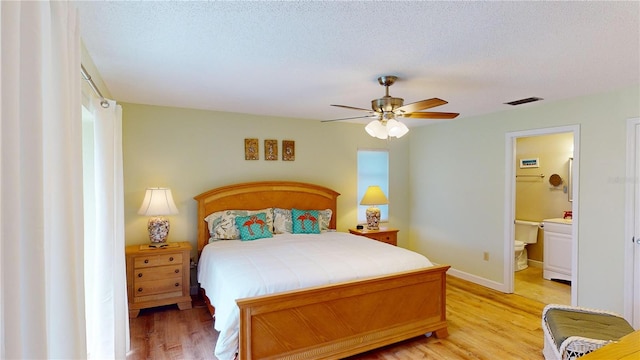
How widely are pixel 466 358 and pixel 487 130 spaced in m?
2.91

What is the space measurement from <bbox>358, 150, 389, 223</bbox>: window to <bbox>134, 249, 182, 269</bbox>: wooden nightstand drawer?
2.79 metres

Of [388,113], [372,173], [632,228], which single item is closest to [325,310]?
[388,113]

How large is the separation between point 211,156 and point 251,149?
0.53 m

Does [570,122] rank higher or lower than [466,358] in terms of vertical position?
higher

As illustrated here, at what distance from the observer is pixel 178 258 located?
11.7 ft

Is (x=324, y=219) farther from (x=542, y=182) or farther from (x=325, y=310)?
(x=542, y=182)

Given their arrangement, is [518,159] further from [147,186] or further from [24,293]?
[24,293]

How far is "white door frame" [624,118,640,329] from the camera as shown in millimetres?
3016

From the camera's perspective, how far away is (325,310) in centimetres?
250

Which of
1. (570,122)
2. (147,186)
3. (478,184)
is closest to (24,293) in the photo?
(147,186)

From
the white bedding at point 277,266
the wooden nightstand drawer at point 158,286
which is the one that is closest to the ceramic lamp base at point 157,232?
the wooden nightstand drawer at point 158,286

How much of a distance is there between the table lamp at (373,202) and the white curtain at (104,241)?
3.16 metres

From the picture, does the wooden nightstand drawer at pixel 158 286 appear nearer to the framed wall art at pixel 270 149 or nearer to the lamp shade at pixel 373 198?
the framed wall art at pixel 270 149

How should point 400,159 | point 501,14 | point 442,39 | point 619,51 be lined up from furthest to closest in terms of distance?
point 400,159 < point 619,51 < point 442,39 < point 501,14
